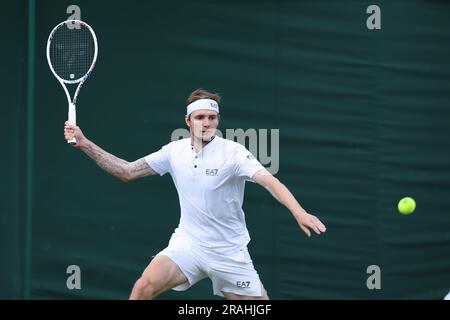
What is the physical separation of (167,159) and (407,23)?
2.06 metres

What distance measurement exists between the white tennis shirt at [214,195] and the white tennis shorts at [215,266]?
5 centimetres

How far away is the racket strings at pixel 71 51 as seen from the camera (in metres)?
7.28

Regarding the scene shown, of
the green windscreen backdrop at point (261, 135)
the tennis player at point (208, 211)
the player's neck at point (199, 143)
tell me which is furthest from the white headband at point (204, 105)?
the green windscreen backdrop at point (261, 135)

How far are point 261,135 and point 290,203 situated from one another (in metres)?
1.88

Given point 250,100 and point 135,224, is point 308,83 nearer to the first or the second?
point 250,100

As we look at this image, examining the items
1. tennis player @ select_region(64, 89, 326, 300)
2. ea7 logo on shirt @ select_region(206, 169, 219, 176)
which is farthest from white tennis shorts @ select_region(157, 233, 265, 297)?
ea7 logo on shirt @ select_region(206, 169, 219, 176)

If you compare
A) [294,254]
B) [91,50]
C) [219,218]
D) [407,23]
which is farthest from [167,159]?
[407,23]

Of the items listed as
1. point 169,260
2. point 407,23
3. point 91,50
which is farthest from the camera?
point 407,23

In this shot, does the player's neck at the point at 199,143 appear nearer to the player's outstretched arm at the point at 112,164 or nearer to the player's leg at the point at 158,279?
the player's outstretched arm at the point at 112,164

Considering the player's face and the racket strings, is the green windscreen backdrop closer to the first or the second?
the racket strings

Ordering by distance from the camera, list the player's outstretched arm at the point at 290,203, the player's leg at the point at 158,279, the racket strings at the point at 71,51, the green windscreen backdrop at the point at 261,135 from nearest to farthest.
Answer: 1. the player's outstretched arm at the point at 290,203
2. the player's leg at the point at 158,279
3. the racket strings at the point at 71,51
4. the green windscreen backdrop at the point at 261,135

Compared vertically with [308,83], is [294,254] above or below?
below

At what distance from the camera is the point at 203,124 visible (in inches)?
266
